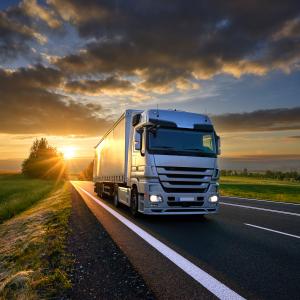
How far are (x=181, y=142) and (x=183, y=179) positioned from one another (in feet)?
3.82

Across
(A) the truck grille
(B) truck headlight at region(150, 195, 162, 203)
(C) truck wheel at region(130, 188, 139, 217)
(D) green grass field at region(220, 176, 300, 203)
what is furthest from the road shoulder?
(D) green grass field at region(220, 176, 300, 203)

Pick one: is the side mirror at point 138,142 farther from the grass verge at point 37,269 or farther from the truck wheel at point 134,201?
the grass verge at point 37,269

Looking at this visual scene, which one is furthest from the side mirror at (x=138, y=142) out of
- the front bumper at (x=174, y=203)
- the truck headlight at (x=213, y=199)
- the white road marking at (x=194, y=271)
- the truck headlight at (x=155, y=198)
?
the white road marking at (x=194, y=271)

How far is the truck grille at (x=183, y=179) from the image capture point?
10.7 metres

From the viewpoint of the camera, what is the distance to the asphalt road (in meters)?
4.57

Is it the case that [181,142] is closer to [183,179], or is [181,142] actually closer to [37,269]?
[183,179]

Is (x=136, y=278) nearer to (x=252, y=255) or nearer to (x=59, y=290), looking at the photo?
(x=59, y=290)

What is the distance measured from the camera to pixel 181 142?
11047 millimetres

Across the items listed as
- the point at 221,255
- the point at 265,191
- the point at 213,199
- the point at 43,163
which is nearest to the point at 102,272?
the point at 221,255

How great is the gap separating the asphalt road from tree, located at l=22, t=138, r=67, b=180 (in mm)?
98616

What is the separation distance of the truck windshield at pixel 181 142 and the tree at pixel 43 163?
98838mm

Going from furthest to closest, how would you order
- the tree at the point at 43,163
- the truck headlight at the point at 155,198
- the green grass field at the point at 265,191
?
the tree at the point at 43,163
the green grass field at the point at 265,191
the truck headlight at the point at 155,198

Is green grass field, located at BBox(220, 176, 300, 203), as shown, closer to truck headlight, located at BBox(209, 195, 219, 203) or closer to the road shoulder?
truck headlight, located at BBox(209, 195, 219, 203)

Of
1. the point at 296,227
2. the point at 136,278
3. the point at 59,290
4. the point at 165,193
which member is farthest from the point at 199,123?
the point at 59,290
